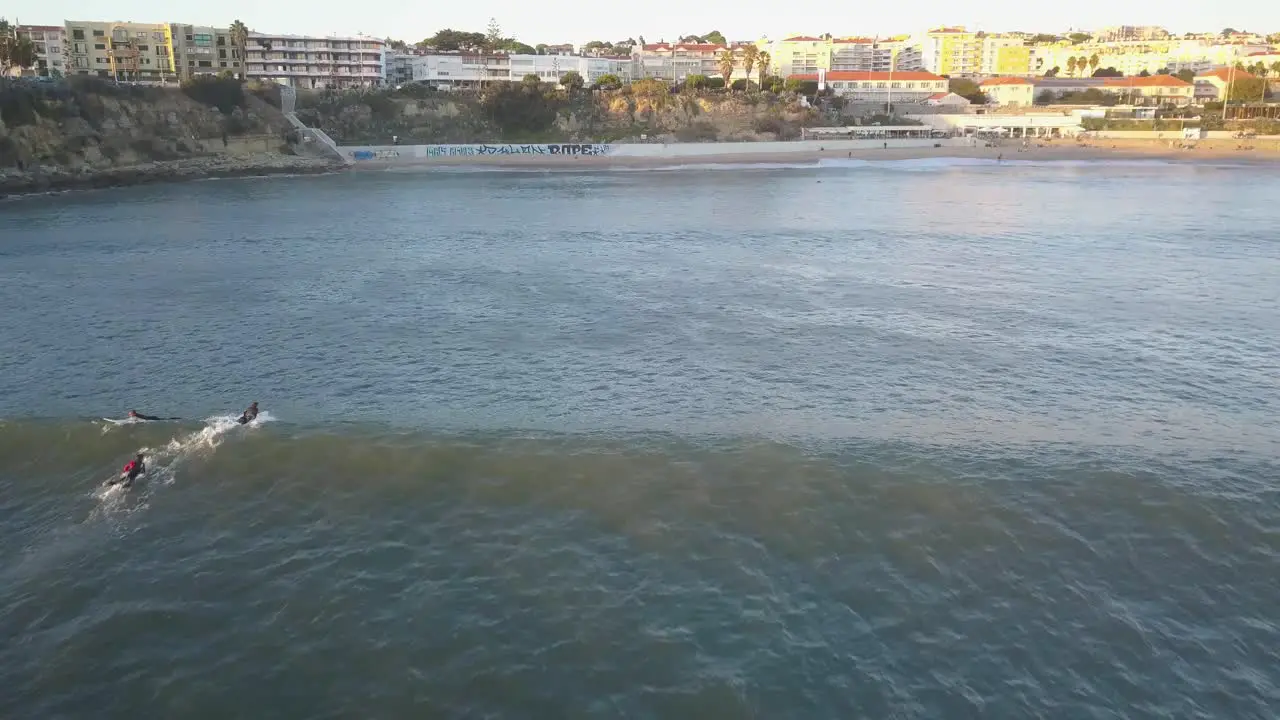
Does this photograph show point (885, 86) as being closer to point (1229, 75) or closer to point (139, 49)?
point (1229, 75)

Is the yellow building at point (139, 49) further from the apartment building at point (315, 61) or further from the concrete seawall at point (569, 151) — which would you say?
the concrete seawall at point (569, 151)

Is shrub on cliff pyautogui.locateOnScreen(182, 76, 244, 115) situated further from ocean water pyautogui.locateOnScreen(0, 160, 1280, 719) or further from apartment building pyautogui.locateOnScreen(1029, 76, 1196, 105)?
apartment building pyautogui.locateOnScreen(1029, 76, 1196, 105)

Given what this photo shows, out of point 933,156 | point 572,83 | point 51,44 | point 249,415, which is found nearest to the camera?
point 249,415

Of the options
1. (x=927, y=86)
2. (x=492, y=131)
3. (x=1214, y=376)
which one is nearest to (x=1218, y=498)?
(x=1214, y=376)

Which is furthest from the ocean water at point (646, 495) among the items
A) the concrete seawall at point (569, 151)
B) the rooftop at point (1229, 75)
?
the rooftop at point (1229, 75)

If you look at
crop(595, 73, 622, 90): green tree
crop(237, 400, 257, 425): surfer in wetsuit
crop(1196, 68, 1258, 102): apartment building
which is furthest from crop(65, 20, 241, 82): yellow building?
crop(1196, 68, 1258, 102): apartment building

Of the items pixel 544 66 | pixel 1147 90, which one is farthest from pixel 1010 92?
pixel 544 66

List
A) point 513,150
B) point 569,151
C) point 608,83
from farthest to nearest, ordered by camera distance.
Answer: point 608,83 → point 569,151 → point 513,150
